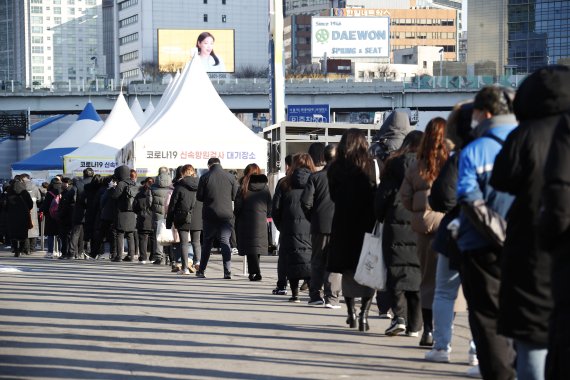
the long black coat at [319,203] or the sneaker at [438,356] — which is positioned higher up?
the long black coat at [319,203]

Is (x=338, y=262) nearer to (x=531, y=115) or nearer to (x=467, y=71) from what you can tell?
(x=531, y=115)

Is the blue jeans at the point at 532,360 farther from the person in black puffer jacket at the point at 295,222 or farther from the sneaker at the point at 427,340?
the person in black puffer jacket at the point at 295,222

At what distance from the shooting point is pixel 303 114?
60.1 meters

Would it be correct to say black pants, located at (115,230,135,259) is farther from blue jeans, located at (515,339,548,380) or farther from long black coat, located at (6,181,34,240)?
blue jeans, located at (515,339,548,380)

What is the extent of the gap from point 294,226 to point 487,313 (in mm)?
8384

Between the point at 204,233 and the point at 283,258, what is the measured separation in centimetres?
372

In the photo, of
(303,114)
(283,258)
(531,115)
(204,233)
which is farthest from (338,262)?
(303,114)

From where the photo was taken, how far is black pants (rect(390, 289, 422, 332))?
423 inches

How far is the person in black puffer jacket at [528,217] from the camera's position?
5965 mm

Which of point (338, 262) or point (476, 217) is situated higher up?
point (476, 217)

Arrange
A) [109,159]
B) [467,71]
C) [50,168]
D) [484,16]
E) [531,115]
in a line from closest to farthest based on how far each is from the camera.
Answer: [531,115] → [109,159] → [50,168] → [467,71] → [484,16]

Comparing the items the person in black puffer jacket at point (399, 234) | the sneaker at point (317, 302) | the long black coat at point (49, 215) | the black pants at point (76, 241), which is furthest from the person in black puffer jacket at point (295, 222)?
the long black coat at point (49, 215)

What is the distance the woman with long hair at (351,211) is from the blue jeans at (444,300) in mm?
2144

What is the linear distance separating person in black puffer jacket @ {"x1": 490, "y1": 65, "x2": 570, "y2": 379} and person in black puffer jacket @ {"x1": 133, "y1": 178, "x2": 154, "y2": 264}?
61.1ft
